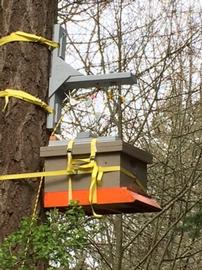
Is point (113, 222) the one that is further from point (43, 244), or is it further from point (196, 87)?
point (43, 244)

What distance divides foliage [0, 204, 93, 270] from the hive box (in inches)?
5.0

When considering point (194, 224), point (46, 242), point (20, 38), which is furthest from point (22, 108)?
point (194, 224)

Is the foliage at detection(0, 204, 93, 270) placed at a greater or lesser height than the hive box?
lesser

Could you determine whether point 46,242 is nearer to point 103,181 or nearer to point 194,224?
point 103,181

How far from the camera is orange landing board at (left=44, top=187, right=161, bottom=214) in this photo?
93.0 inches

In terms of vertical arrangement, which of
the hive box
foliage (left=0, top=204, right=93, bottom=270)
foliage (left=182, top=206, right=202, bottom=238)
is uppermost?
the hive box

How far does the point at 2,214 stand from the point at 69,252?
0.35 m

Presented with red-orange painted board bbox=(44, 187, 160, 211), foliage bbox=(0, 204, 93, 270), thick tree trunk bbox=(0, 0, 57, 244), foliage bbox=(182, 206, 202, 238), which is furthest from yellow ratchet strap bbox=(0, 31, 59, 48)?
foliage bbox=(182, 206, 202, 238)

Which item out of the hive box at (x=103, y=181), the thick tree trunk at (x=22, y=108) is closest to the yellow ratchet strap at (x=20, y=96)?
the thick tree trunk at (x=22, y=108)

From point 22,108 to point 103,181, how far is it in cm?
48

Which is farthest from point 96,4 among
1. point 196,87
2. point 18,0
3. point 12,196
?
point 12,196

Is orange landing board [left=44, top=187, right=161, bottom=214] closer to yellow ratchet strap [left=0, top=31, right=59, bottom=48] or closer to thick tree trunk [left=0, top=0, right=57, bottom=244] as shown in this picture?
thick tree trunk [left=0, top=0, right=57, bottom=244]

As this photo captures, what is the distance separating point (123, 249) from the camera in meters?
6.17

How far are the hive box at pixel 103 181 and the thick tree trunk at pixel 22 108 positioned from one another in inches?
3.4
